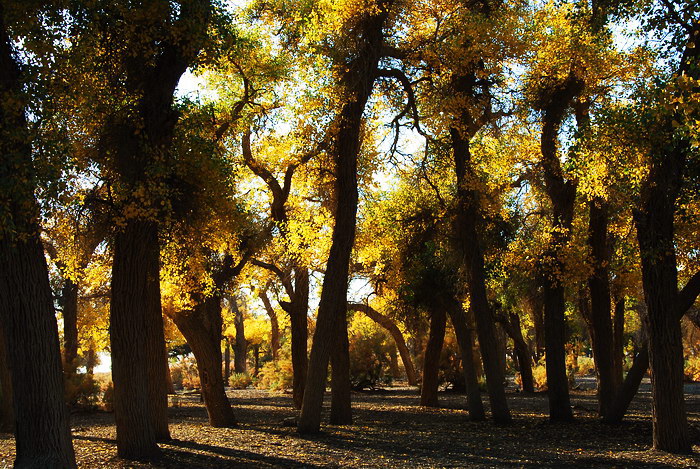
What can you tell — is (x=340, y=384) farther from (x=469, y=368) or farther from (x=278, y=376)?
(x=278, y=376)

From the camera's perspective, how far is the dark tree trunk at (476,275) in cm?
1404

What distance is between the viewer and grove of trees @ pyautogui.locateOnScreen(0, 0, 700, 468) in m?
7.29

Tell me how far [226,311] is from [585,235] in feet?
98.8

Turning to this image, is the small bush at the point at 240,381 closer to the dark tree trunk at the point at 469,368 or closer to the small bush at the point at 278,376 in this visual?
the small bush at the point at 278,376

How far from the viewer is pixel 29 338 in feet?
22.9

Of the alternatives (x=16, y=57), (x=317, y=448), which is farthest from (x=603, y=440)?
(x=16, y=57)

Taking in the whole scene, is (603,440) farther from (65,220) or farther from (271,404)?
(271,404)

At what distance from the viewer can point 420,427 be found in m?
13.9

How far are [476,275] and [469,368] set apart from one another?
2542 mm

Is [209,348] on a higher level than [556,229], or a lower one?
lower

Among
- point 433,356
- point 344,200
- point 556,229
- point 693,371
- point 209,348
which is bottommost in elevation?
point 693,371

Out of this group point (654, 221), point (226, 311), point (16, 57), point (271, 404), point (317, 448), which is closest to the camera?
point (16, 57)

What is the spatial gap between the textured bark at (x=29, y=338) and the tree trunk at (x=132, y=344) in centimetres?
169

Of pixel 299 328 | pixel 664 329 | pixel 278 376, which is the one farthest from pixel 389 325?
pixel 664 329
